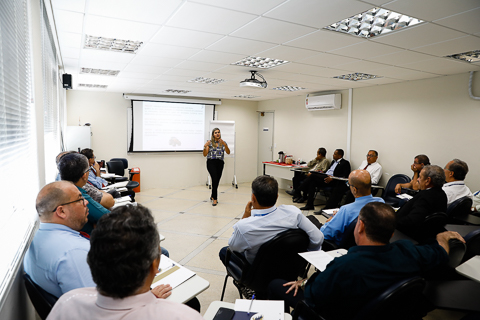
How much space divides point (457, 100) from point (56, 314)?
18.2ft

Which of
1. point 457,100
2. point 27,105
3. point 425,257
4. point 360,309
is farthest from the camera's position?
point 457,100

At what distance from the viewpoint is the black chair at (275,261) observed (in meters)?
1.85

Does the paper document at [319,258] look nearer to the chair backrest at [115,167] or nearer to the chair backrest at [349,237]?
the chair backrest at [349,237]

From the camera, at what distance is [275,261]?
191cm

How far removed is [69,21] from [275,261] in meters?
2.74

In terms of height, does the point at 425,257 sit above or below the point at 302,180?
above

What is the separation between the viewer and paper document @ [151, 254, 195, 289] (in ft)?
4.98

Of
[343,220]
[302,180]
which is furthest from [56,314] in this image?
[302,180]

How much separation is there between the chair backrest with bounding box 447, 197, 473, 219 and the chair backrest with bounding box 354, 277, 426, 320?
238 centimetres

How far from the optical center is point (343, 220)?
2414 mm

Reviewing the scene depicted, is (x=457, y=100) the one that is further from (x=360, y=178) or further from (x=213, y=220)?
(x=213, y=220)

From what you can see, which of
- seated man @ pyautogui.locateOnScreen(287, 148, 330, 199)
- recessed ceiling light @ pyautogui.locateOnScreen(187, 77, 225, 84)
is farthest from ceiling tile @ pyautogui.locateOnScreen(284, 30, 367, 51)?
seated man @ pyautogui.locateOnScreen(287, 148, 330, 199)

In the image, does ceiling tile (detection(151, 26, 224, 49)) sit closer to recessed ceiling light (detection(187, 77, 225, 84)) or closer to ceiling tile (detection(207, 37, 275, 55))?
ceiling tile (detection(207, 37, 275, 55))

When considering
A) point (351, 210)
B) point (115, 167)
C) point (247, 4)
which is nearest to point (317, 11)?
point (247, 4)
